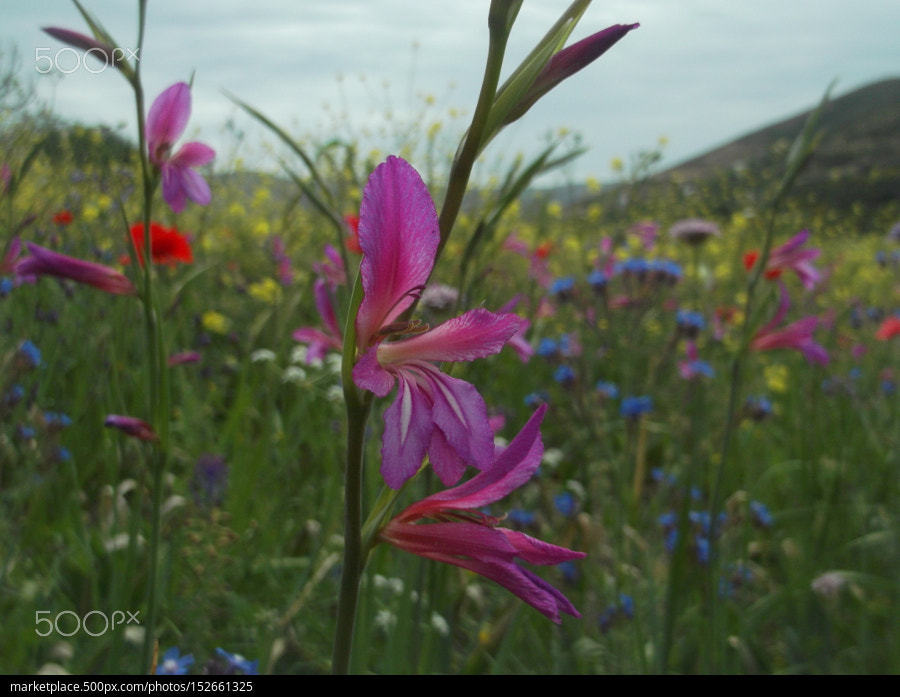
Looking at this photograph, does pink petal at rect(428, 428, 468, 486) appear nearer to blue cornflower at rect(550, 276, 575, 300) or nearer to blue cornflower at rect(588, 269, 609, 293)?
blue cornflower at rect(588, 269, 609, 293)

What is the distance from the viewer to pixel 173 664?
1.03 meters

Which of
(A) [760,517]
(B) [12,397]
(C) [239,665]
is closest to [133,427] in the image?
(C) [239,665]

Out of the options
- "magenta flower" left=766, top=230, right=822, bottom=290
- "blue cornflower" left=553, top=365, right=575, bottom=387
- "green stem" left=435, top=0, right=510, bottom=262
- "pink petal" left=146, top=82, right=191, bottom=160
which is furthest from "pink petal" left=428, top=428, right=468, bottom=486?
"magenta flower" left=766, top=230, right=822, bottom=290

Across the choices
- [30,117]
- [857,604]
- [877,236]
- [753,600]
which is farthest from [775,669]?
[877,236]

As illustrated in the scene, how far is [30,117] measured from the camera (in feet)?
5.03

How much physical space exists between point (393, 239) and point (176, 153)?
0.59 meters

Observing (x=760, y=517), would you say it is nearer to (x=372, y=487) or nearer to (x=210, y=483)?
(x=372, y=487)

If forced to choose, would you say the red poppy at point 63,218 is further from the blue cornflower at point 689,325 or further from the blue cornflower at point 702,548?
the blue cornflower at point 702,548

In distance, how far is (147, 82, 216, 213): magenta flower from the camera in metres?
0.94

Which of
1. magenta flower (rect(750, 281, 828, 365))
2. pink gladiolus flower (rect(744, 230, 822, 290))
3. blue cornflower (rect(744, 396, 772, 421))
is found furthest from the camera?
blue cornflower (rect(744, 396, 772, 421))

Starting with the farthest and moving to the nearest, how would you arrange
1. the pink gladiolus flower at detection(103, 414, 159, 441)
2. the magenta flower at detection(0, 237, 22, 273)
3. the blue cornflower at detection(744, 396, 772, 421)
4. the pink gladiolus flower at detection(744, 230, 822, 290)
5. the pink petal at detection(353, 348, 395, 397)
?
the blue cornflower at detection(744, 396, 772, 421) < the pink gladiolus flower at detection(744, 230, 822, 290) < the magenta flower at detection(0, 237, 22, 273) < the pink gladiolus flower at detection(103, 414, 159, 441) < the pink petal at detection(353, 348, 395, 397)

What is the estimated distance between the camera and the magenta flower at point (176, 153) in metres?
0.94

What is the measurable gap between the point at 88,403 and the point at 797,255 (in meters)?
1.76

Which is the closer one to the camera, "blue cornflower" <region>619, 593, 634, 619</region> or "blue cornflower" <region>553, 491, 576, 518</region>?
"blue cornflower" <region>619, 593, 634, 619</region>
